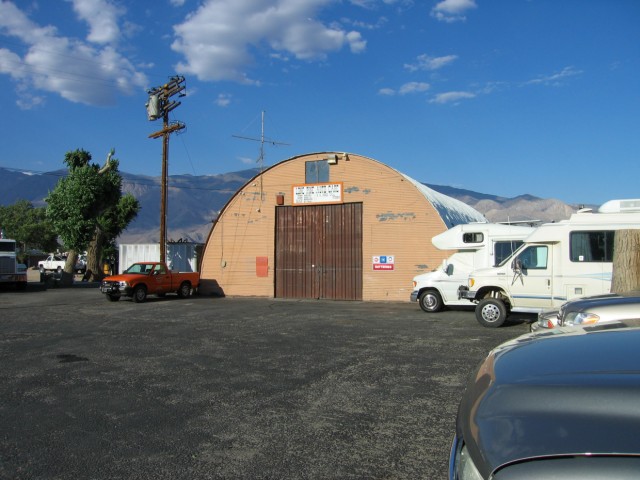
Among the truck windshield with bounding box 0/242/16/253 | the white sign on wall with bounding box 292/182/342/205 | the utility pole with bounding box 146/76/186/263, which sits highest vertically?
the utility pole with bounding box 146/76/186/263

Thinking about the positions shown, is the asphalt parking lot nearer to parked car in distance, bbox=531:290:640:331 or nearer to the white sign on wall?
parked car in distance, bbox=531:290:640:331

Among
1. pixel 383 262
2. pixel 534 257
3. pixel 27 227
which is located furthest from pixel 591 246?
pixel 27 227

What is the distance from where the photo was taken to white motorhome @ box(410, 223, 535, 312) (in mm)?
15953

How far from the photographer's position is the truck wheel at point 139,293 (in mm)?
21484

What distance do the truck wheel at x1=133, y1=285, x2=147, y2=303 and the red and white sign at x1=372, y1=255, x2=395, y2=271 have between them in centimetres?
975

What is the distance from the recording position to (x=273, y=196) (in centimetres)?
2442

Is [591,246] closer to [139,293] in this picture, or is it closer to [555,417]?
[555,417]

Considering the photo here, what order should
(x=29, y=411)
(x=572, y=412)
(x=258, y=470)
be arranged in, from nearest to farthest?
1. (x=572, y=412)
2. (x=258, y=470)
3. (x=29, y=411)

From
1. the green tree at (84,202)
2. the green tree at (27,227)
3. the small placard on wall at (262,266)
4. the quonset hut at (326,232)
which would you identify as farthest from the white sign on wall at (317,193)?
the green tree at (27,227)

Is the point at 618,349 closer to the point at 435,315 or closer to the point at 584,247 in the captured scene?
the point at 584,247

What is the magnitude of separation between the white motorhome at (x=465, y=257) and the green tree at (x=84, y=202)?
26217 millimetres

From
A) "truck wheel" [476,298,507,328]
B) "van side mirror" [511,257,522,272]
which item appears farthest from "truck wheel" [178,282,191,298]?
"van side mirror" [511,257,522,272]

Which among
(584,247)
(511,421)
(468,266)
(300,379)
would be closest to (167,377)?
(300,379)

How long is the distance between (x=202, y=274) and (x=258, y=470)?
22.7 m
